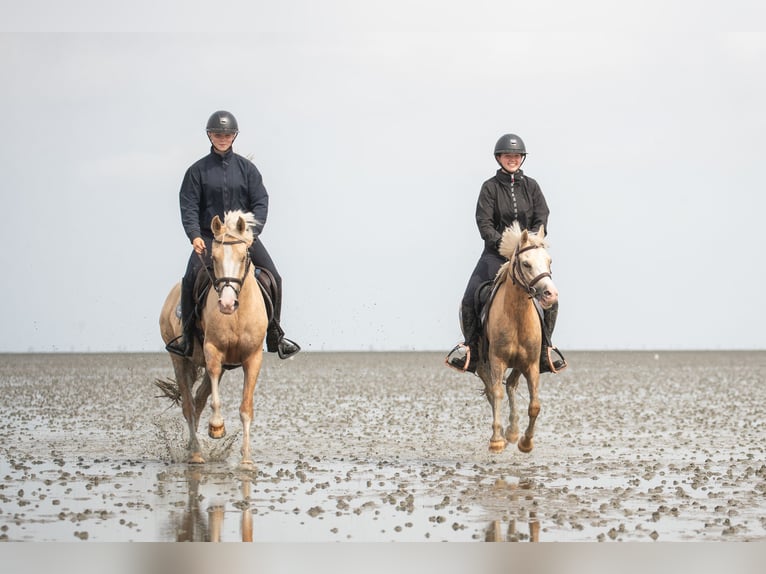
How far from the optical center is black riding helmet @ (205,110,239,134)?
13148 millimetres

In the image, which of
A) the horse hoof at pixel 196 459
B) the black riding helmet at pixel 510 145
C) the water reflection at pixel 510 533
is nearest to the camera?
the water reflection at pixel 510 533

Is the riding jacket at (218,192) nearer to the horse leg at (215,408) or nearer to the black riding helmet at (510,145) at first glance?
the horse leg at (215,408)

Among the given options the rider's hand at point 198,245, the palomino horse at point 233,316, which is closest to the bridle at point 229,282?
the palomino horse at point 233,316

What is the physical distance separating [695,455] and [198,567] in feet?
28.8

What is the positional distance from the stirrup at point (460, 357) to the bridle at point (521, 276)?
1318 mm

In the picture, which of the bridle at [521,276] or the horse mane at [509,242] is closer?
the bridle at [521,276]

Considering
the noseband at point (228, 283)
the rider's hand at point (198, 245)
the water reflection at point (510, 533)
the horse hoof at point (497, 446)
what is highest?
the rider's hand at point (198, 245)

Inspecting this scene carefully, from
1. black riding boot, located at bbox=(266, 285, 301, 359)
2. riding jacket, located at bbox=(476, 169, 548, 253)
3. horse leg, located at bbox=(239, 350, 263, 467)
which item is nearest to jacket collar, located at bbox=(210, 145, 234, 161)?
black riding boot, located at bbox=(266, 285, 301, 359)

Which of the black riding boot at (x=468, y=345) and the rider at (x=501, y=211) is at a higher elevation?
the rider at (x=501, y=211)

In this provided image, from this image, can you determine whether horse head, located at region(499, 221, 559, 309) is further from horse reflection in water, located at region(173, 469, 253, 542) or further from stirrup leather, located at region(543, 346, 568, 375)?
horse reflection in water, located at region(173, 469, 253, 542)

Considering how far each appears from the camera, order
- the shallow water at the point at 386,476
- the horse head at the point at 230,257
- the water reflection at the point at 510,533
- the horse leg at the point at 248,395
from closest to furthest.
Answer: the water reflection at the point at 510,533
the shallow water at the point at 386,476
the horse head at the point at 230,257
the horse leg at the point at 248,395

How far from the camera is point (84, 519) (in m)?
9.58

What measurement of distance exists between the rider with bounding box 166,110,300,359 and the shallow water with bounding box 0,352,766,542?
75.1 inches

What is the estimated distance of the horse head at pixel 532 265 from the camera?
40.1ft
